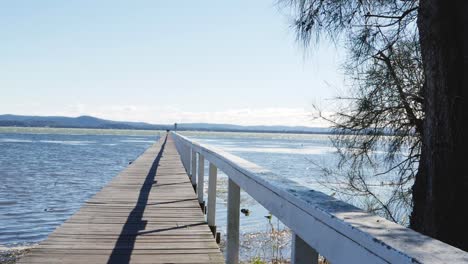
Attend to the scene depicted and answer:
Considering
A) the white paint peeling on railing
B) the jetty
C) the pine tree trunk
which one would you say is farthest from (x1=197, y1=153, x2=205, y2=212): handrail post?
the white paint peeling on railing

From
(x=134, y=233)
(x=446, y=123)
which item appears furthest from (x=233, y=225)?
(x=446, y=123)

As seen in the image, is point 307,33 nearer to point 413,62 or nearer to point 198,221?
point 413,62

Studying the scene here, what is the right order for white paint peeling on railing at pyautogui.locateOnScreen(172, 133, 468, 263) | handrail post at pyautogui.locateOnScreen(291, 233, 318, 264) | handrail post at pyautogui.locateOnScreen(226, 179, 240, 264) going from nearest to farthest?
white paint peeling on railing at pyautogui.locateOnScreen(172, 133, 468, 263), handrail post at pyautogui.locateOnScreen(291, 233, 318, 264), handrail post at pyautogui.locateOnScreen(226, 179, 240, 264)

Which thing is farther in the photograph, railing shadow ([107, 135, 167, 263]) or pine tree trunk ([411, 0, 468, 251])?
railing shadow ([107, 135, 167, 263])

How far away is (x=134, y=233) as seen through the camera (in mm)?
4570

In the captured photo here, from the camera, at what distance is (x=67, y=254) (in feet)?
12.4

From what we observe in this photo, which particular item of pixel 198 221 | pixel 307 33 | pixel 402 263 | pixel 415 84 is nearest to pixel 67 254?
pixel 198 221

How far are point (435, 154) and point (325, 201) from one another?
1948 mm

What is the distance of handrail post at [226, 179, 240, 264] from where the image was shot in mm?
3439

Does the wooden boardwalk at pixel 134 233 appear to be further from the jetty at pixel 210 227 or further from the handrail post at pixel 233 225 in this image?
the handrail post at pixel 233 225

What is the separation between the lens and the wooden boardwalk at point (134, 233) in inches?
149

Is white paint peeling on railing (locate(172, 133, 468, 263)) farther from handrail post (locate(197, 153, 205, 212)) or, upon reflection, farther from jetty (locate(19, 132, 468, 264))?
handrail post (locate(197, 153, 205, 212))

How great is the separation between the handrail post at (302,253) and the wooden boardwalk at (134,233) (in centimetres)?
203

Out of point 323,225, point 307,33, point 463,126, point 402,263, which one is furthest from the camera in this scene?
point 307,33
